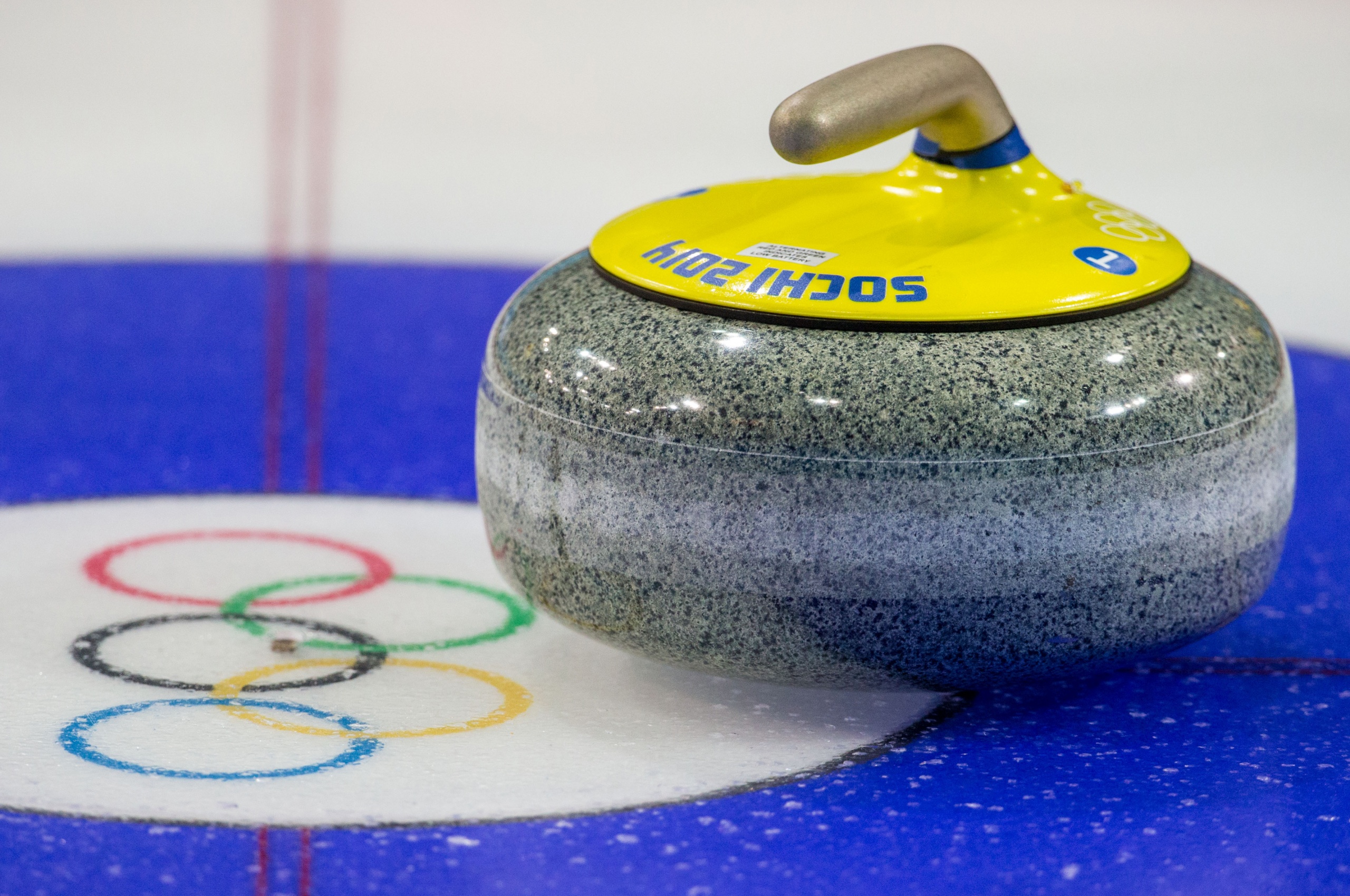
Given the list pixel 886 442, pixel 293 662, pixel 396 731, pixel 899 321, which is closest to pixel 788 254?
pixel 899 321

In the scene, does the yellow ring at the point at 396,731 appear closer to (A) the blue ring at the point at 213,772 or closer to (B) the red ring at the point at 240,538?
(A) the blue ring at the point at 213,772

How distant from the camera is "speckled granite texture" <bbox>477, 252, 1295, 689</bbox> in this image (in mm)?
1966

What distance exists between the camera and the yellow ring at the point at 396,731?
7.16 feet

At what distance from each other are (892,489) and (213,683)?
0.93m

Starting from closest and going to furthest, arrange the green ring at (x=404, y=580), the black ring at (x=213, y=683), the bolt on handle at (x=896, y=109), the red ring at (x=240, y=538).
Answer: the bolt on handle at (x=896, y=109), the black ring at (x=213, y=683), the green ring at (x=404, y=580), the red ring at (x=240, y=538)

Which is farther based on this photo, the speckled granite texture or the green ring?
the green ring

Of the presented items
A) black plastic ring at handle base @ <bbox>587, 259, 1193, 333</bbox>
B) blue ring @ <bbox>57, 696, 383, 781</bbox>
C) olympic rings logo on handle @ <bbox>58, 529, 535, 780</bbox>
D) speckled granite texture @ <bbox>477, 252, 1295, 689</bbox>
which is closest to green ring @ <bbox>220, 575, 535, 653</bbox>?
olympic rings logo on handle @ <bbox>58, 529, 535, 780</bbox>

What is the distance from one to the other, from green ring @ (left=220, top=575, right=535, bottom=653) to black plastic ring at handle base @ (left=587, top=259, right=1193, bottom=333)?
2.12ft

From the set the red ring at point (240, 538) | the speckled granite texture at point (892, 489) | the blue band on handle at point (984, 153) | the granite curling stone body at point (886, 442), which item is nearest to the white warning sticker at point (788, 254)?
the granite curling stone body at point (886, 442)

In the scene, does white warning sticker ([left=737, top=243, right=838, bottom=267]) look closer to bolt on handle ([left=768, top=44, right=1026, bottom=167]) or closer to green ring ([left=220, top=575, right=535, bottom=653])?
bolt on handle ([left=768, top=44, right=1026, bottom=167])

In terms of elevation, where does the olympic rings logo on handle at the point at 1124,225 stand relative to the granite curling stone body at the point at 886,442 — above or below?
above

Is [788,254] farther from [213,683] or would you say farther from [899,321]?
[213,683]

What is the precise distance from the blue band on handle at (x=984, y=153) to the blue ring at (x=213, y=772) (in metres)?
1.02

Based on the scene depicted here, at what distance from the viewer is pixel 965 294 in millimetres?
2043
